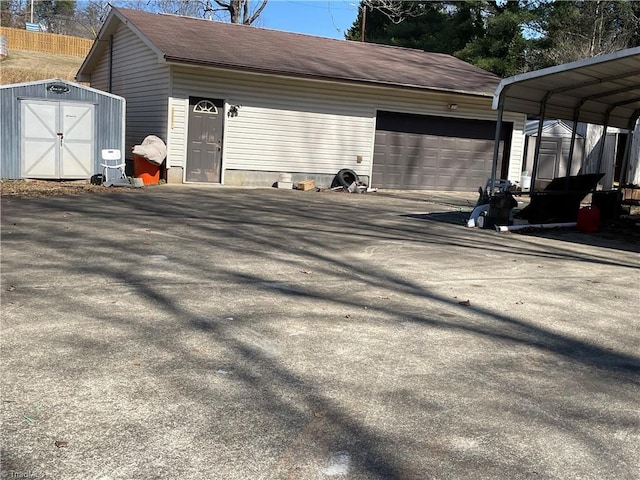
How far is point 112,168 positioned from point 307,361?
41.1 feet

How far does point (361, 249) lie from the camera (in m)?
8.55

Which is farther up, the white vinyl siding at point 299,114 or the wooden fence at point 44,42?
the wooden fence at point 44,42

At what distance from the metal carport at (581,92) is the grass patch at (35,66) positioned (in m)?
32.0

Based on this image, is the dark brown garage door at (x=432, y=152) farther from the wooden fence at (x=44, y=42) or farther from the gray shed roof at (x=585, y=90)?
the wooden fence at (x=44, y=42)

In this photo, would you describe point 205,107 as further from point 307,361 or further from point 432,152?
point 307,361

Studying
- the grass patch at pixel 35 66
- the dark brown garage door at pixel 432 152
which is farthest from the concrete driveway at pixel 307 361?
the grass patch at pixel 35 66

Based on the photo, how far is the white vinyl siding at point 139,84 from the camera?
1652 cm

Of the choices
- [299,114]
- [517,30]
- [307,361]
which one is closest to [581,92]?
[299,114]

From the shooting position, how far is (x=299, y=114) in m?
17.7

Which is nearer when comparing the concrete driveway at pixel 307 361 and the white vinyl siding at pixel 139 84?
the concrete driveway at pixel 307 361

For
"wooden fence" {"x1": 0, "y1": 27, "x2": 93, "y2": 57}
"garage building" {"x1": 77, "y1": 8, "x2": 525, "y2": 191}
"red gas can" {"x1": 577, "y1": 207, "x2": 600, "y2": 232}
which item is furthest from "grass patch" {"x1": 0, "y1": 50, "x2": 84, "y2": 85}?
"red gas can" {"x1": 577, "y1": 207, "x2": 600, "y2": 232}

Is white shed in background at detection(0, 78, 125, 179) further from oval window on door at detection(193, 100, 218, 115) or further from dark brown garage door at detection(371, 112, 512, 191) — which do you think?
dark brown garage door at detection(371, 112, 512, 191)

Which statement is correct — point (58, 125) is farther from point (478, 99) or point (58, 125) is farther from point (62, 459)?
point (62, 459)

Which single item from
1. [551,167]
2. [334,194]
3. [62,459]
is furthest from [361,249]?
[551,167]
